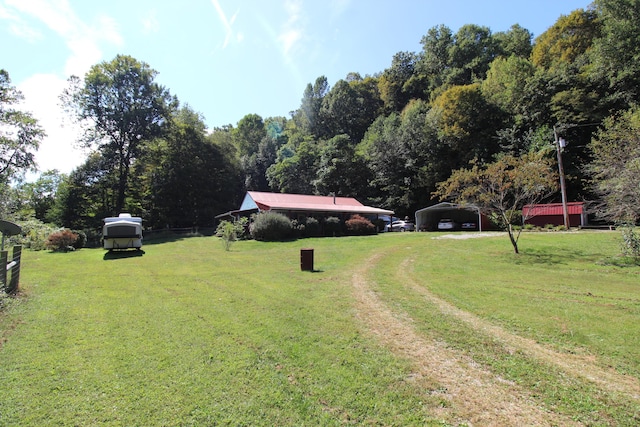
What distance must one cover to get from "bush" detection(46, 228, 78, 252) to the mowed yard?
1338 cm

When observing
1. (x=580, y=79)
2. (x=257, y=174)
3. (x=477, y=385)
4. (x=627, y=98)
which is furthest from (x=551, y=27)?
(x=477, y=385)

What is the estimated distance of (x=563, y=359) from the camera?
170 inches

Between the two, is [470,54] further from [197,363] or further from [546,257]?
[197,363]

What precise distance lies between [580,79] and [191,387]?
4151 cm

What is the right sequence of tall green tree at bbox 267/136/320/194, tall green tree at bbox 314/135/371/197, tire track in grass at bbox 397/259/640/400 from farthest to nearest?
tall green tree at bbox 267/136/320/194 → tall green tree at bbox 314/135/371/197 → tire track in grass at bbox 397/259/640/400

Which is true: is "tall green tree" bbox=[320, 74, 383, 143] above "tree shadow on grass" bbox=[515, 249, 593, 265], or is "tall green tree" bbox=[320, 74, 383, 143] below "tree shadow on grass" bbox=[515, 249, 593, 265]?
above

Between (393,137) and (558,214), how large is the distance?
22.0 meters

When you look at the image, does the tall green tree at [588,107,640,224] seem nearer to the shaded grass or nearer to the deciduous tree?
the deciduous tree

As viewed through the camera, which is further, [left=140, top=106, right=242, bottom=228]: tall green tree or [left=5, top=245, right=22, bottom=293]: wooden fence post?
[left=140, top=106, right=242, bottom=228]: tall green tree

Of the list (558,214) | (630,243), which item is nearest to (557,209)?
(558,214)

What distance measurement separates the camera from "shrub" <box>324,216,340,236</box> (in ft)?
91.3

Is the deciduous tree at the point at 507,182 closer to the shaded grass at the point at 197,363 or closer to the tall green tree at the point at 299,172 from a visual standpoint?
the shaded grass at the point at 197,363

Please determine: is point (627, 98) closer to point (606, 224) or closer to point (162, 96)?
point (606, 224)

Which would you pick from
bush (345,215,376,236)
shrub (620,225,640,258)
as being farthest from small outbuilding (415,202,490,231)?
shrub (620,225,640,258)
